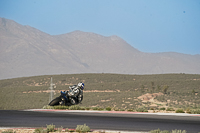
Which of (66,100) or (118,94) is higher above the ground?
(66,100)

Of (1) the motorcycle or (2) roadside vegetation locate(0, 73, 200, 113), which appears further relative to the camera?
(2) roadside vegetation locate(0, 73, 200, 113)

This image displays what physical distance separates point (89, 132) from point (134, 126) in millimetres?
3245

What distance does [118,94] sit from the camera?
8031 cm

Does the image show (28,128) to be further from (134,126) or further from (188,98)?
(188,98)

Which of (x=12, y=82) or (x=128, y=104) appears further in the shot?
(x=12, y=82)

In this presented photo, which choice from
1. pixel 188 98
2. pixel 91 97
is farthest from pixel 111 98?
pixel 188 98

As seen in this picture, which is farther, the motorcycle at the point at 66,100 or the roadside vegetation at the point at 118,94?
the roadside vegetation at the point at 118,94

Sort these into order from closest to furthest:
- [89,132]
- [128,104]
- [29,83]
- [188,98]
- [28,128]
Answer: [89,132] → [28,128] → [128,104] → [188,98] → [29,83]

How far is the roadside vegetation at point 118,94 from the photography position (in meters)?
65.8

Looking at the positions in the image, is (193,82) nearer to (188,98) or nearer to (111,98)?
(188,98)

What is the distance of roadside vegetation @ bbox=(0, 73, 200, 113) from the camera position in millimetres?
65812

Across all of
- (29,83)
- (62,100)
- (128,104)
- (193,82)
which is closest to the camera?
(62,100)

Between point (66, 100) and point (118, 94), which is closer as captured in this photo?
point (66, 100)

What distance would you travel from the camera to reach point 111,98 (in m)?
76.3
